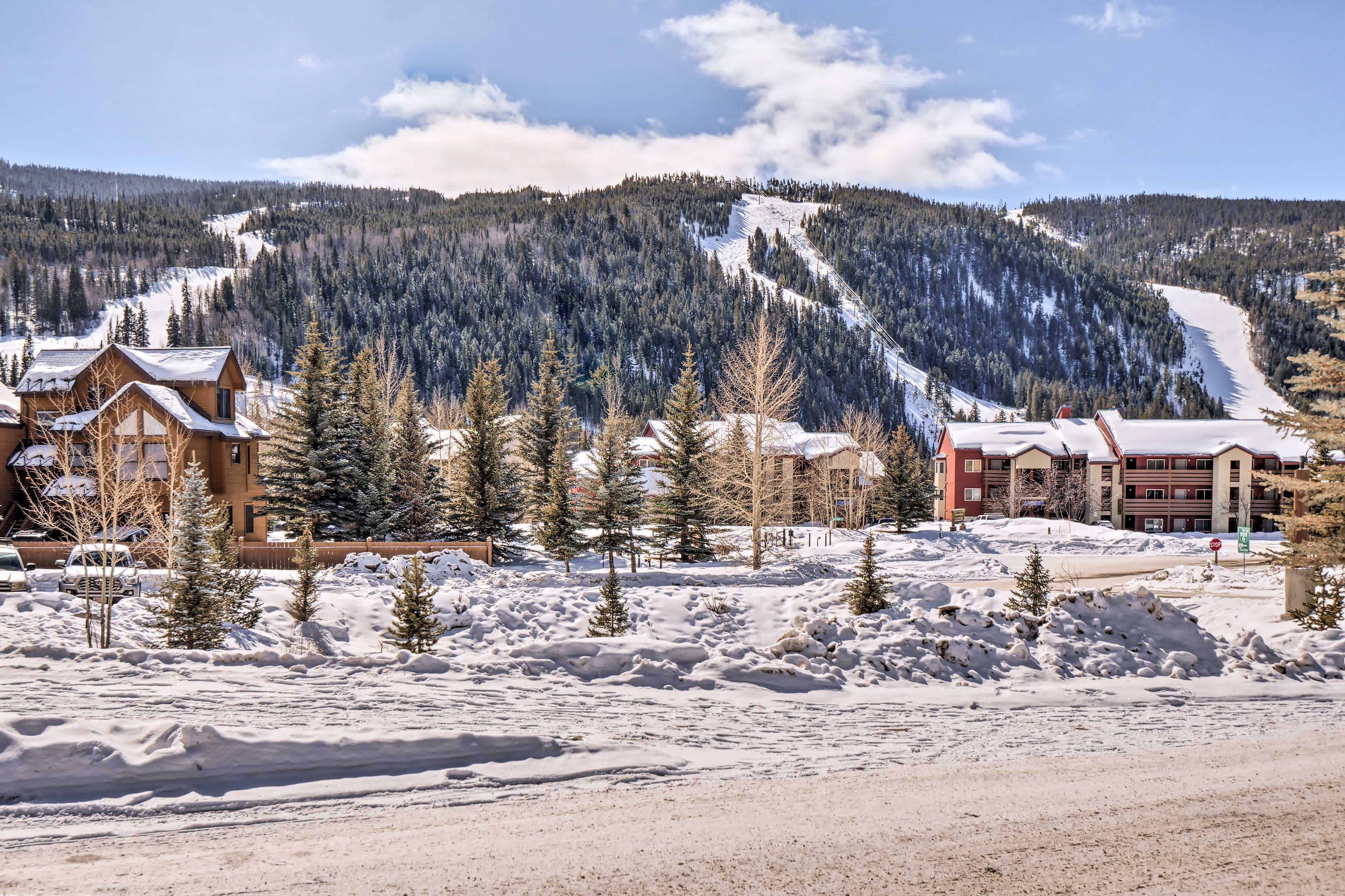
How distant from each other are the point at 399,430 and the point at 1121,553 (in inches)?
1564

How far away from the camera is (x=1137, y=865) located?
5.50 metres

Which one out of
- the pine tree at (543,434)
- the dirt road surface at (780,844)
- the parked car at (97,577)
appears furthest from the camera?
the pine tree at (543,434)

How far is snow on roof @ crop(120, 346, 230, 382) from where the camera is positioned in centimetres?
3494

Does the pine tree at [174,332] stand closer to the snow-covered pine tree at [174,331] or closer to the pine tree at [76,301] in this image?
the snow-covered pine tree at [174,331]

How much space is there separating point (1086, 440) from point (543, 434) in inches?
1908

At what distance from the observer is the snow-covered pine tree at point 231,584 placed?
51.6ft

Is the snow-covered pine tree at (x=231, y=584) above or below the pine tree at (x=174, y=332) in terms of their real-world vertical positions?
below

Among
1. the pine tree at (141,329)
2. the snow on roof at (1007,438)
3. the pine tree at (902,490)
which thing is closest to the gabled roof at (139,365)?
the pine tree at (902,490)

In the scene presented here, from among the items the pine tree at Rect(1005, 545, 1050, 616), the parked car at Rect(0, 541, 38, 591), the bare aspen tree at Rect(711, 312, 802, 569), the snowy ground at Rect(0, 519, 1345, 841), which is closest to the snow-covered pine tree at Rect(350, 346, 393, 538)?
the parked car at Rect(0, 541, 38, 591)

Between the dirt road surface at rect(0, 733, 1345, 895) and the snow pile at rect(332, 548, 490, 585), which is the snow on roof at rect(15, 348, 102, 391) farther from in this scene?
the dirt road surface at rect(0, 733, 1345, 895)

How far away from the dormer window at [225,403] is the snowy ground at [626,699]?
21107 millimetres

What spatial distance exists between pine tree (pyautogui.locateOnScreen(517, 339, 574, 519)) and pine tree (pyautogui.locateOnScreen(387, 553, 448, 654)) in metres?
21.6

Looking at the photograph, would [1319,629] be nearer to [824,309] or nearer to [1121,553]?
[1121,553]

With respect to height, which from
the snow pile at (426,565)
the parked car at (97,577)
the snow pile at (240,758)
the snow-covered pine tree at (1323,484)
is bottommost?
the snow pile at (426,565)
